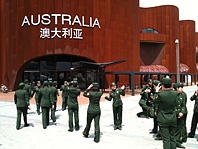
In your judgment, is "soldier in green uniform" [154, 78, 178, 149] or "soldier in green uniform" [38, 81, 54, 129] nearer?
"soldier in green uniform" [154, 78, 178, 149]

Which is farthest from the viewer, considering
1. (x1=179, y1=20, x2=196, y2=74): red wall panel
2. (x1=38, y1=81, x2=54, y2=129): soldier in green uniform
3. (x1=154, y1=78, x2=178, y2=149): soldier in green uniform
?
(x1=179, y1=20, x2=196, y2=74): red wall panel

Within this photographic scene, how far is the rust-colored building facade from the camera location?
26.6 metres

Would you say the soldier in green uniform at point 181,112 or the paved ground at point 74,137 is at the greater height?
the soldier in green uniform at point 181,112

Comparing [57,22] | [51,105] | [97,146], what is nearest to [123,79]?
[57,22]

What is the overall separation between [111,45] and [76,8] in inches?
252

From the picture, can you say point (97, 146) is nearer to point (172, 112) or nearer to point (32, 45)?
point (172, 112)

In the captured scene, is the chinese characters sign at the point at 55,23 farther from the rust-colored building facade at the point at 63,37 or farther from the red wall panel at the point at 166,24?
the red wall panel at the point at 166,24

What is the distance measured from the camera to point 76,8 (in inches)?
1064

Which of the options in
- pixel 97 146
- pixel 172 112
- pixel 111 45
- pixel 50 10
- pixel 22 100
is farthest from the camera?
pixel 111 45

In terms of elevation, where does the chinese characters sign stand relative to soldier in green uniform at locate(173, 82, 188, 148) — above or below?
above

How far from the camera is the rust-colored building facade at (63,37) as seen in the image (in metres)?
26.6

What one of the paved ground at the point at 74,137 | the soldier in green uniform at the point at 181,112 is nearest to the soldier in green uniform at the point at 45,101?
the paved ground at the point at 74,137

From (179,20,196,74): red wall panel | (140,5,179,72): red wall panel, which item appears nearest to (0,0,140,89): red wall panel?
(140,5,179,72): red wall panel

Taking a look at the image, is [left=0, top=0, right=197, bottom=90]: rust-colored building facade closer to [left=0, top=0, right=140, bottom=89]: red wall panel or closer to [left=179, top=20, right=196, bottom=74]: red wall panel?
[left=0, top=0, right=140, bottom=89]: red wall panel
